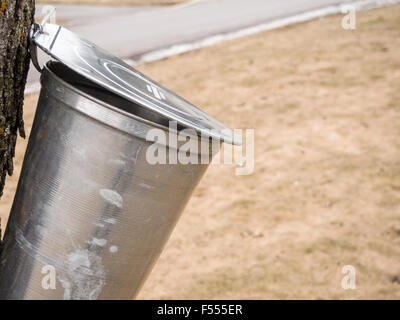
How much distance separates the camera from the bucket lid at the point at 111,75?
1.47 metres

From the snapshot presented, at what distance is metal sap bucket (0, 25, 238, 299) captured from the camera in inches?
61.6

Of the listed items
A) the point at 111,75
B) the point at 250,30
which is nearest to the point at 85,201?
the point at 111,75

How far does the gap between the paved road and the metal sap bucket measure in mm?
5511

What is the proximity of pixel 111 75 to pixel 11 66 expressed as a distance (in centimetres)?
40

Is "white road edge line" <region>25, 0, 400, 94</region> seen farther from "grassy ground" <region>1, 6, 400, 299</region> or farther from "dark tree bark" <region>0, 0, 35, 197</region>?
"dark tree bark" <region>0, 0, 35, 197</region>

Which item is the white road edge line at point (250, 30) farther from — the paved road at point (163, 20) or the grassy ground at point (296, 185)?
the grassy ground at point (296, 185)

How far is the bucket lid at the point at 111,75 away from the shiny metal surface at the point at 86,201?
0.26 ft

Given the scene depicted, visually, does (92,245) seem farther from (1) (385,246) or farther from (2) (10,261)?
(1) (385,246)

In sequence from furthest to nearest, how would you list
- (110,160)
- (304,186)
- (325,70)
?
1. (325,70)
2. (304,186)
3. (110,160)

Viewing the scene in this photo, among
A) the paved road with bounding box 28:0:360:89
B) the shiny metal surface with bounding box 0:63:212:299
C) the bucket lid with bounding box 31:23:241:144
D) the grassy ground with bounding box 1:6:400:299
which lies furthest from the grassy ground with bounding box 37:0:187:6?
the shiny metal surface with bounding box 0:63:212:299

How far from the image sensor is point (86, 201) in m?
1.61
